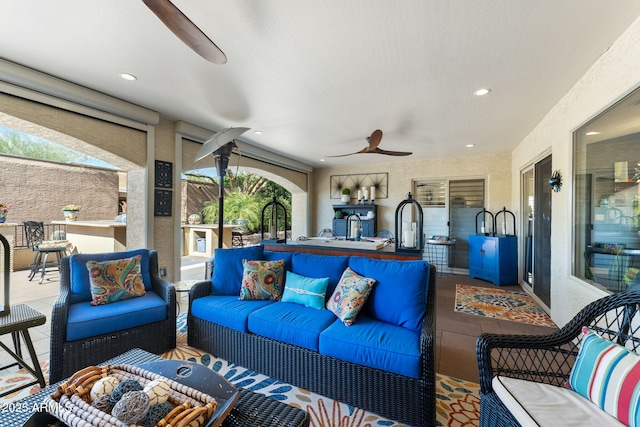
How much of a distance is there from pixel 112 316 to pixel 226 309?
852 millimetres

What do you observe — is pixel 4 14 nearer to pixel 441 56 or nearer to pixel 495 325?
pixel 441 56

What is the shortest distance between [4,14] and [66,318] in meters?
2.09

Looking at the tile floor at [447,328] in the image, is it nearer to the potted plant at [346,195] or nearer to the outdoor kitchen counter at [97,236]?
the outdoor kitchen counter at [97,236]

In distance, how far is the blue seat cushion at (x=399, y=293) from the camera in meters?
1.87

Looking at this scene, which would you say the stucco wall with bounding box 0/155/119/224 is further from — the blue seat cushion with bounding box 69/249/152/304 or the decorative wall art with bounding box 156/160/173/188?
the blue seat cushion with bounding box 69/249/152/304

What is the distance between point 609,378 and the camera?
3.67 feet

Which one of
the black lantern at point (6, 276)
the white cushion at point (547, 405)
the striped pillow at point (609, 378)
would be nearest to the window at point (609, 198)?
the striped pillow at point (609, 378)

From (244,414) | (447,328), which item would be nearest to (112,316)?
(244,414)

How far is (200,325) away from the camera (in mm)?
2389

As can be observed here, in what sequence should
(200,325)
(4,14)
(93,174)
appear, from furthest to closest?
1. (93,174)
2. (200,325)
3. (4,14)

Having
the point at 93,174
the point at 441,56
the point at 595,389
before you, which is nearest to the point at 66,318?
the point at 595,389

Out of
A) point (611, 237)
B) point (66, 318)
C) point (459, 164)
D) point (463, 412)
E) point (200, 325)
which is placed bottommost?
point (463, 412)

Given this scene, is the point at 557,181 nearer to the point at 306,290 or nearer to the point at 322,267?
the point at 322,267

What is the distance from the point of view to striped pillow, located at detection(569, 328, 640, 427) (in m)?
1.03
